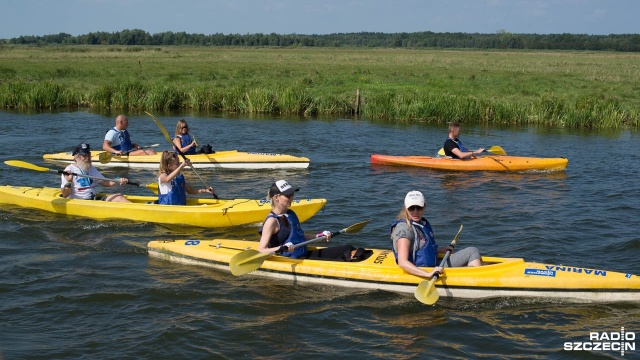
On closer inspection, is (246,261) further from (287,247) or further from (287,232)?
(287,232)

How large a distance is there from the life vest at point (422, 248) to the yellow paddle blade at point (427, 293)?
0.47 meters

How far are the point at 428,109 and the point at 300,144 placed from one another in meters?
5.58

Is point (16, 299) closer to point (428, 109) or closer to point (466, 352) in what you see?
point (466, 352)

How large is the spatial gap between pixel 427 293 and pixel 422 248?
2.11ft

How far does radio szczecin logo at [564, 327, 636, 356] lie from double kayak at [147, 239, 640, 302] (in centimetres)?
59

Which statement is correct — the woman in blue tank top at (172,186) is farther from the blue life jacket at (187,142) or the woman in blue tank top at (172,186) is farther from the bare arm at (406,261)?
the blue life jacket at (187,142)

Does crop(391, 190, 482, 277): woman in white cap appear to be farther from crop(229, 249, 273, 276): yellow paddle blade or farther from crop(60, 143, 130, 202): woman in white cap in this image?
crop(60, 143, 130, 202): woman in white cap

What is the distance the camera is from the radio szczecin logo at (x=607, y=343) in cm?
692

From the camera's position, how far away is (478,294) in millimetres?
7828

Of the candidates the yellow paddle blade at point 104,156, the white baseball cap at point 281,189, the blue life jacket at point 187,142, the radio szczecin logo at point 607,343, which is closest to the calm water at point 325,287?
the radio szczecin logo at point 607,343

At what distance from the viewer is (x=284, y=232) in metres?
8.33

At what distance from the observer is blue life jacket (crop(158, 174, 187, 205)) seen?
10.8m

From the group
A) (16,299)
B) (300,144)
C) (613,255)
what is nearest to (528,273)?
(613,255)

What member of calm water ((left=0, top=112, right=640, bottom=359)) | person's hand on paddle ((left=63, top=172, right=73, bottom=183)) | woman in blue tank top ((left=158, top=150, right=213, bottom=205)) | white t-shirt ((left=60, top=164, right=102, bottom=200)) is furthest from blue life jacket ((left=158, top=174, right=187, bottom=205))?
person's hand on paddle ((left=63, top=172, right=73, bottom=183))
